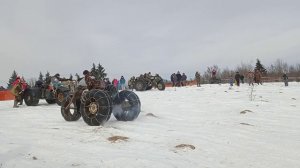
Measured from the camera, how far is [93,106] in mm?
10523

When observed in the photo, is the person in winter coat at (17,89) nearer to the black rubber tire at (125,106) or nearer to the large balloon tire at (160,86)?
the black rubber tire at (125,106)

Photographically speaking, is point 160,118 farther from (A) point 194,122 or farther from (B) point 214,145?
(B) point 214,145

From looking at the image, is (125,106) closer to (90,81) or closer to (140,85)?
(90,81)

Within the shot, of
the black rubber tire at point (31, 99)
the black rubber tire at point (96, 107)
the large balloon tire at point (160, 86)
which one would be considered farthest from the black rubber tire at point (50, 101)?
the large balloon tire at point (160, 86)

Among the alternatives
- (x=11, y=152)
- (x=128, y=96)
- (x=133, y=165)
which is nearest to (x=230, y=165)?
(x=133, y=165)

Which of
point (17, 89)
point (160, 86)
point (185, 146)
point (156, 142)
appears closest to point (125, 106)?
point (156, 142)

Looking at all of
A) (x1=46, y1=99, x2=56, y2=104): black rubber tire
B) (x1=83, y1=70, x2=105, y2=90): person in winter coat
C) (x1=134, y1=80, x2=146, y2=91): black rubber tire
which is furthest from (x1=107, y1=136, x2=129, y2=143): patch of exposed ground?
(x1=134, y1=80, x2=146, y2=91): black rubber tire

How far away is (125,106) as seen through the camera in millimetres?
11672

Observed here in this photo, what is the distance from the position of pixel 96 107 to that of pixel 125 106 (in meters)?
1.43

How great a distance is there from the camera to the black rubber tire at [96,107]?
10.4 meters

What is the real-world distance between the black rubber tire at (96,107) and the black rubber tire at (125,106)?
1.16 m

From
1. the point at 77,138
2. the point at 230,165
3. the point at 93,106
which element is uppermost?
the point at 93,106

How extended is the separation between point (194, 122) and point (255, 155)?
4138 millimetres

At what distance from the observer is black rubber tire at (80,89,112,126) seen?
1037cm
